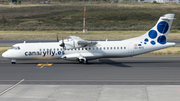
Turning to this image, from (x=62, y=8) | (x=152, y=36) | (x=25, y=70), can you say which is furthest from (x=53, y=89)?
(x=62, y=8)

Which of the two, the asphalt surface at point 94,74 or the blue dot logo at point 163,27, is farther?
the blue dot logo at point 163,27

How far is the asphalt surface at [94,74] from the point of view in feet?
72.0

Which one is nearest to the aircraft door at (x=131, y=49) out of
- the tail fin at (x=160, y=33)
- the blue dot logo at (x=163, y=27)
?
the tail fin at (x=160, y=33)

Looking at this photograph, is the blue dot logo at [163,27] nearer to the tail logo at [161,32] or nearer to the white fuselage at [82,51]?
the tail logo at [161,32]

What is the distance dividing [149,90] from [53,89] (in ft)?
24.8

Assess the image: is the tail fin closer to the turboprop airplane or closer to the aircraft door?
the turboprop airplane

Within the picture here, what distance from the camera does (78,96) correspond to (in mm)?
17328

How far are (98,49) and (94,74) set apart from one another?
7.14 m

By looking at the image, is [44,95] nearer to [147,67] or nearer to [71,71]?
[71,71]

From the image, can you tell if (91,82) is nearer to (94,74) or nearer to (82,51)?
(94,74)

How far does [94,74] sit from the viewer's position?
997 inches

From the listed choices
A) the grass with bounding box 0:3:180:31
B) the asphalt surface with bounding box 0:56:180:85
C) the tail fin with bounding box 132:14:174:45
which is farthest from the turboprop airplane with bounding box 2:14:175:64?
the grass with bounding box 0:3:180:31

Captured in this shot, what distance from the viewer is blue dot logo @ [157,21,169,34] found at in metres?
31.8

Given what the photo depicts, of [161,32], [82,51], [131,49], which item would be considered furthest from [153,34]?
[82,51]
